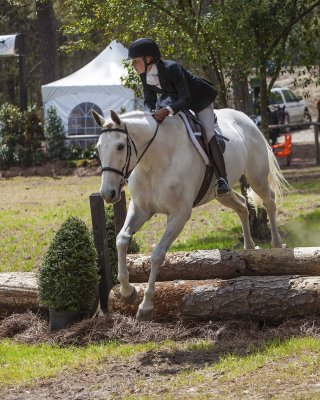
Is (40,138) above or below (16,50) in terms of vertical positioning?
below

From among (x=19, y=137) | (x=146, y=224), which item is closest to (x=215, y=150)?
(x=146, y=224)

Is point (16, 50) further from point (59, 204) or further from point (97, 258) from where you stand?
point (97, 258)

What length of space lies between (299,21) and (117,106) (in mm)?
16679

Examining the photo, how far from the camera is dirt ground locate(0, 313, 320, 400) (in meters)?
6.89

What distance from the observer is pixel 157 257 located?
28.0ft

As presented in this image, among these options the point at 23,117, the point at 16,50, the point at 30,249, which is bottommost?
the point at 30,249

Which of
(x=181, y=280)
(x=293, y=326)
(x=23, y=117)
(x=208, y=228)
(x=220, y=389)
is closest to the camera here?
(x=220, y=389)

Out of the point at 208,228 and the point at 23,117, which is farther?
the point at 23,117

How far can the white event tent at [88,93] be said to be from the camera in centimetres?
3017

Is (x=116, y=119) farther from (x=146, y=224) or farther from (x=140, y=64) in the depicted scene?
(x=146, y=224)

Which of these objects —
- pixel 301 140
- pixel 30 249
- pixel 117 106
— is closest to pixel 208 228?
pixel 30 249

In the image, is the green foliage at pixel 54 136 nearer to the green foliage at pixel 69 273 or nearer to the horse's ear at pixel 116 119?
the green foliage at pixel 69 273

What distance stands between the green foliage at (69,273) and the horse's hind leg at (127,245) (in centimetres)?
53

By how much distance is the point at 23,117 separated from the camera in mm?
29781
